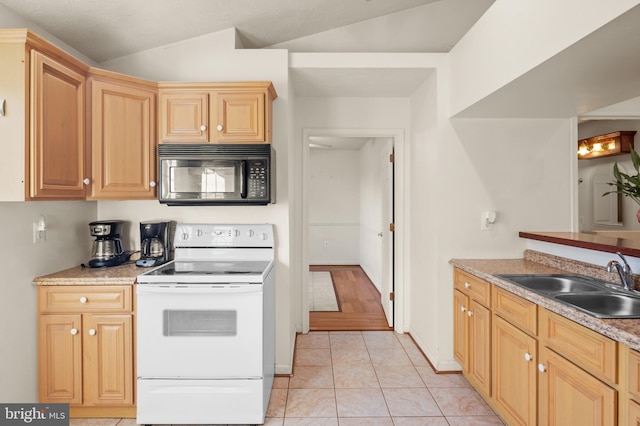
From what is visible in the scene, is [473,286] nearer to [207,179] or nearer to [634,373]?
[634,373]

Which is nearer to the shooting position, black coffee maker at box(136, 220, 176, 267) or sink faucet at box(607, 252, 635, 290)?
sink faucet at box(607, 252, 635, 290)

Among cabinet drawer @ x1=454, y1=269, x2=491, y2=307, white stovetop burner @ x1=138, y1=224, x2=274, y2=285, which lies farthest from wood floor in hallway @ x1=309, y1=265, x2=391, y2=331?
white stovetop burner @ x1=138, y1=224, x2=274, y2=285

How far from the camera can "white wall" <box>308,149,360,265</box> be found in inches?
271

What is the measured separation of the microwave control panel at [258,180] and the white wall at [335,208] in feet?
15.2

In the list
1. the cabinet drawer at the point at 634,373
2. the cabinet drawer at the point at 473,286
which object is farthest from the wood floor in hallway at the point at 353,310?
the cabinet drawer at the point at 634,373

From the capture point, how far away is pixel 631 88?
6.47ft

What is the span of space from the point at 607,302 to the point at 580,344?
1.58ft

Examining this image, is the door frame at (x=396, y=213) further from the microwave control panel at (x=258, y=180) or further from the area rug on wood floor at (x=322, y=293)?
the microwave control panel at (x=258, y=180)

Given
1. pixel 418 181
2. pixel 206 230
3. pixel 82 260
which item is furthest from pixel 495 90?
pixel 82 260

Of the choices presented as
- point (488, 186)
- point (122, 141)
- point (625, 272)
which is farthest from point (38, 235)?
point (625, 272)

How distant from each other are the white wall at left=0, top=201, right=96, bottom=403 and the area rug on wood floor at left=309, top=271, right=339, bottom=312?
2688mm

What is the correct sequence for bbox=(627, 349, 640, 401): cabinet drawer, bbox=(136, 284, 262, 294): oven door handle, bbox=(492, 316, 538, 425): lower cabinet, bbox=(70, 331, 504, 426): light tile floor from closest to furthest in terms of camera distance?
bbox=(627, 349, 640, 401): cabinet drawer → bbox=(492, 316, 538, 425): lower cabinet → bbox=(136, 284, 262, 294): oven door handle → bbox=(70, 331, 504, 426): light tile floor

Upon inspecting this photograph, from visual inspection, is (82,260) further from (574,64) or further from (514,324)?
(574,64)

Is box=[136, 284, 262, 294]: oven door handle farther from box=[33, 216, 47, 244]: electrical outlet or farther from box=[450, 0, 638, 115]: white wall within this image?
box=[450, 0, 638, 115]: white wall
